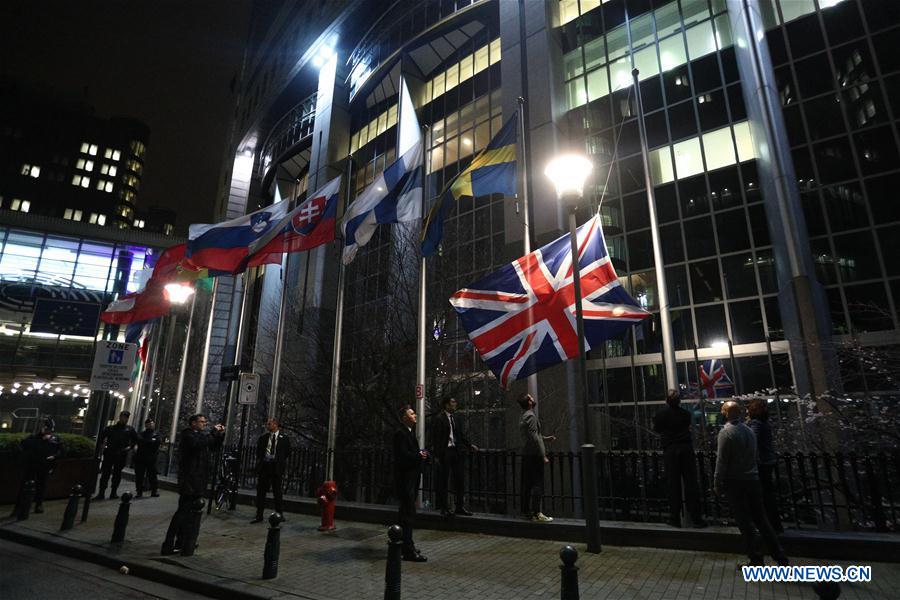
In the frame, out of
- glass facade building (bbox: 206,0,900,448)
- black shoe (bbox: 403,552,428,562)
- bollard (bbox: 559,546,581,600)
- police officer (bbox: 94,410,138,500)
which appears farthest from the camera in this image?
glass facade building (bbox: 206,0,900,448)

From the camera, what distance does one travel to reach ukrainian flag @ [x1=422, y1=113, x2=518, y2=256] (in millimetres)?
11461

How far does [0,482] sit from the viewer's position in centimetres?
1292

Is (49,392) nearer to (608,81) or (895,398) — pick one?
(608,81)

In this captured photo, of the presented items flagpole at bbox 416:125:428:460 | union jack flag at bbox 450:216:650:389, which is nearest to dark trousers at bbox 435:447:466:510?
union jack flag at bbox 450:216:650:389

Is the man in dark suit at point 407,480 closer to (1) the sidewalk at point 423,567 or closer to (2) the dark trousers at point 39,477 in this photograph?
(1) the sidewalk at point 423,567

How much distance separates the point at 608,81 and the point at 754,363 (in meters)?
15.1

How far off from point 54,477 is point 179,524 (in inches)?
371

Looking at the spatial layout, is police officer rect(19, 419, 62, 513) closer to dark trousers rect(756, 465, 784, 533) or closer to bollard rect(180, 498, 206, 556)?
bollard rect(180, 498, 206, 556)

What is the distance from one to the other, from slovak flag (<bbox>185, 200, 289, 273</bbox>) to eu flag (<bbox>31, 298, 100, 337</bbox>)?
60.6ft

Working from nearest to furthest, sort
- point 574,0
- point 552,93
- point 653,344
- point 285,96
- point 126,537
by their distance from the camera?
point 126,537 → point 653,344 → point 552,93 → point 574,0 → point 285,96

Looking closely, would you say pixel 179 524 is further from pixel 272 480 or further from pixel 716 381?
pixel 716 381

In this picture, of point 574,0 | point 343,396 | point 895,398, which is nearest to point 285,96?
point 574,0

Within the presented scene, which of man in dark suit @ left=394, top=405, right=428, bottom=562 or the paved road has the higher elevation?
man in dark suit @ left=394, top=405, right=428, bottom=562

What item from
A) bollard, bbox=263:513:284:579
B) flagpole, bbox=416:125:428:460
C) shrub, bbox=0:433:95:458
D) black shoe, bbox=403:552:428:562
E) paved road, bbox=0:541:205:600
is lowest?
paved road, bbox=0:541:205:600
